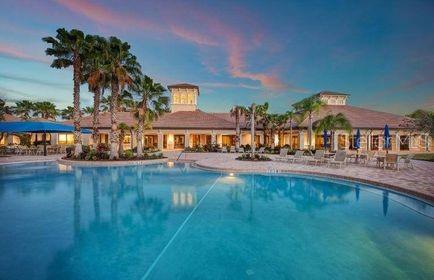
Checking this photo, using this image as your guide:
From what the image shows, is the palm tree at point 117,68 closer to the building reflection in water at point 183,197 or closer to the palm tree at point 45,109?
the building reflection in water at point 183,197

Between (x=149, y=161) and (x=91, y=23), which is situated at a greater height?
(x=91, y=23)

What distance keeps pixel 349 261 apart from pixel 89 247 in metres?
5.44

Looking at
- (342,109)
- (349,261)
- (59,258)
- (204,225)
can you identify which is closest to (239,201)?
(204,225)

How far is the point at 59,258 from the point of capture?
4.72 meters

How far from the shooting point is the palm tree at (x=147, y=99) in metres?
21.7

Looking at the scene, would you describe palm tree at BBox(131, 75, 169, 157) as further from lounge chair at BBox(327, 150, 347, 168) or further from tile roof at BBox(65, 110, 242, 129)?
lounge chair at BBox(327, 150, 347, 168)

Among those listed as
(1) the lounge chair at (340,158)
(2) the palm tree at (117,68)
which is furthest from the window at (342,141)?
(2) the palm tree at (117,68)

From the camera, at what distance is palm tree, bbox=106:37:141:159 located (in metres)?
19.3

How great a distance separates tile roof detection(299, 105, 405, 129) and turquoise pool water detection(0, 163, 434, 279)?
26.7 m

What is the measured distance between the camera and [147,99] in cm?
2206

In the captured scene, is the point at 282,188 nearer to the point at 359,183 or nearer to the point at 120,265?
the point at 359,183

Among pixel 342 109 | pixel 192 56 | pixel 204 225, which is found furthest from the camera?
pixel 342 109

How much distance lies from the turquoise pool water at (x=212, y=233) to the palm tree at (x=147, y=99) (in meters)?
11.6

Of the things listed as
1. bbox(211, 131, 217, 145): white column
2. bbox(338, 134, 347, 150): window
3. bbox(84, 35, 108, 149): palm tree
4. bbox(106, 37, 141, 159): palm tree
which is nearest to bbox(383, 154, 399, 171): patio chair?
bbox(106, 37, 141, 159): palm tree
